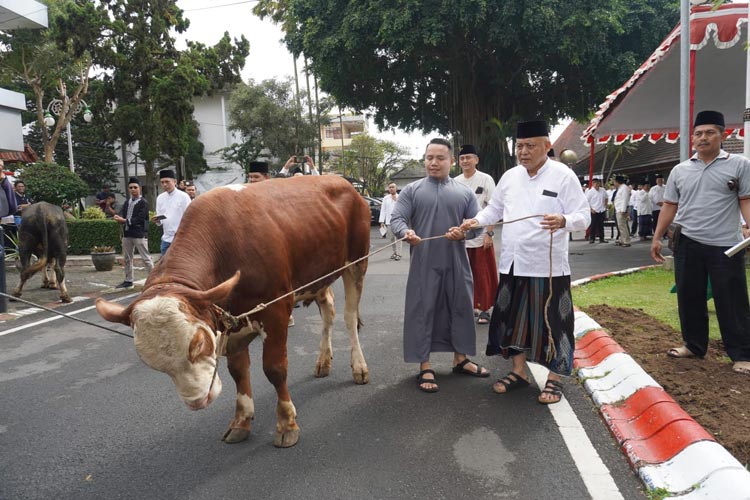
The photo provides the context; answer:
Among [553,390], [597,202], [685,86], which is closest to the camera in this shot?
[553,390]

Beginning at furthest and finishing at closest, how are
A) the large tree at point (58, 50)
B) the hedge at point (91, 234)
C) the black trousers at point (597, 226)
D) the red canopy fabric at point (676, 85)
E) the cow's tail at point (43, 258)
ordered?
the large tree at point (58, 50)
the black trousers at point (597, 226)
the hedge at point (91, 234)
the cow's tail at point (43, 258)
the red canopy fabric at point (676, 85)

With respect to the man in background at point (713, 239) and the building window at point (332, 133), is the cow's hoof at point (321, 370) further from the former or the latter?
the building window at point (332, 133)

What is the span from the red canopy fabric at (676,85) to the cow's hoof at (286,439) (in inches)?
331

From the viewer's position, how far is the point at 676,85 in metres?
11.3

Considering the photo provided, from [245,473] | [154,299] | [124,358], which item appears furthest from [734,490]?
[124,358]

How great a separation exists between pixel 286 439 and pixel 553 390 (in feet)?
6.22

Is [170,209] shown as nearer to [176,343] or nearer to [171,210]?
[171,210]

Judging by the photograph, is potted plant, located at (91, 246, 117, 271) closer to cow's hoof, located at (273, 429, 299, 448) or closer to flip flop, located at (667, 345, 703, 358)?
cow's hoof, located at (273, 429, 299, 448)

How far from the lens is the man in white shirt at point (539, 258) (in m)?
3.90

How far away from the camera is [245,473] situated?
3.03m

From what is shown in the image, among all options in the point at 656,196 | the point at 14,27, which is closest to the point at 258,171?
the point at 656,196

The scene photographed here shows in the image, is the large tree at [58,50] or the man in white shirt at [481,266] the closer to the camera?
the man in white shirt at [481,266]

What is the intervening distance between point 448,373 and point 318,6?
64.5 ft

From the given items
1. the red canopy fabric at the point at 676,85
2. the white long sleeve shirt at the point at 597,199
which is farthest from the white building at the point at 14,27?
the white long sleeve shirt at the point at 597,199
